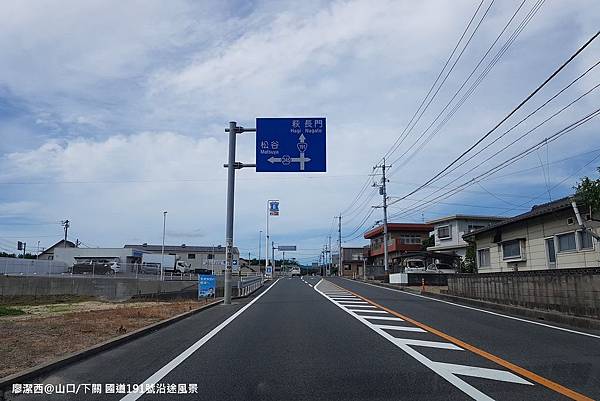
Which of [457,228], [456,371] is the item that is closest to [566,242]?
[456,371]

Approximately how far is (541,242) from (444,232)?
1175 inches

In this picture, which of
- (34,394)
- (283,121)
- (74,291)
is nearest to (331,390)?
(34,394)

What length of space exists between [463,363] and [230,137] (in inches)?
694

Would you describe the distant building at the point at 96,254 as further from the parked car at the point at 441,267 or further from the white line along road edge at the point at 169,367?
the white line along road edge at the point at 169,367

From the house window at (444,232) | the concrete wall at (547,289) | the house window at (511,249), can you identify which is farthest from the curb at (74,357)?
the house window at (444,232)

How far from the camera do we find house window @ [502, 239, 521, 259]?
28.1m

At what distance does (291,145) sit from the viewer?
22922mm

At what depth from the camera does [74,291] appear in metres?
45.5

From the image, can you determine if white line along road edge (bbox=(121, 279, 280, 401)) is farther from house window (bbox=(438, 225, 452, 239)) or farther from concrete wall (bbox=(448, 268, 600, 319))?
house window (bbox=(438, 225, 452, 239))

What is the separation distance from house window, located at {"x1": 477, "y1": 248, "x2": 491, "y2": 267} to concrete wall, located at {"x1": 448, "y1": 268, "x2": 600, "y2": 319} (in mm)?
9004

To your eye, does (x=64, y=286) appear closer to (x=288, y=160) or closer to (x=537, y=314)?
(x=288, y=160)

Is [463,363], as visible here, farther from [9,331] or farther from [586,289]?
[9,331]

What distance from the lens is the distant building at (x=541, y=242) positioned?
2245cm

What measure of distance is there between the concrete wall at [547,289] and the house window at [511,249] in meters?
5.12
